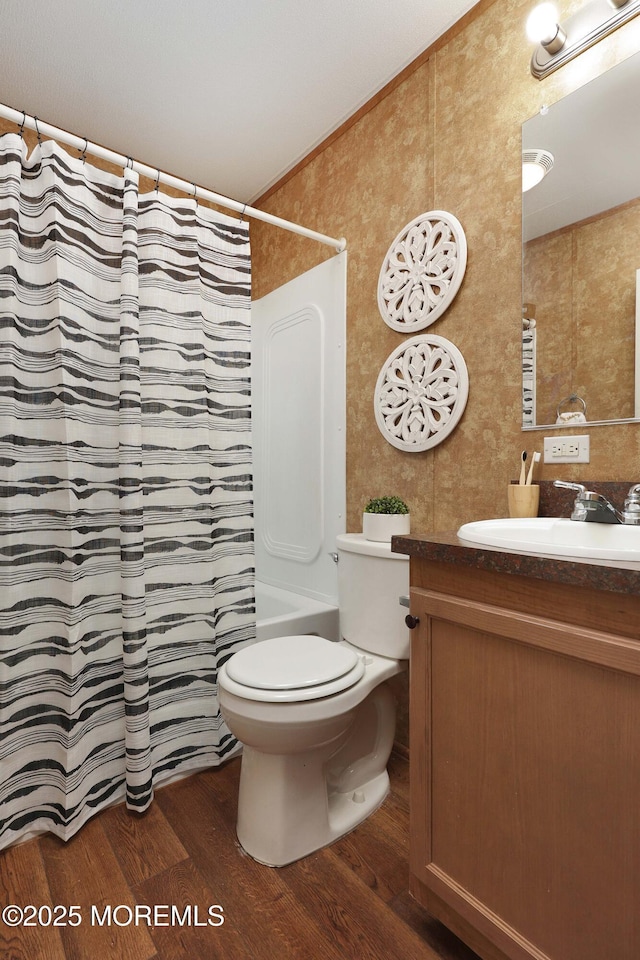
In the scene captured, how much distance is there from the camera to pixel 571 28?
4.55ft

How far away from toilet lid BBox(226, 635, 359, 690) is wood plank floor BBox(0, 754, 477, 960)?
49 cm

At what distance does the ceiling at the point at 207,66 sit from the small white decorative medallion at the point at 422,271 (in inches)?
23.8

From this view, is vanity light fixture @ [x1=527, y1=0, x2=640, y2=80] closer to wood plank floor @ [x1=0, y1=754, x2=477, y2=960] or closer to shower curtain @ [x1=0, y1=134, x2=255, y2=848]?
shower curtain @ [x1=0, y1=134, x2=255, y2=848]

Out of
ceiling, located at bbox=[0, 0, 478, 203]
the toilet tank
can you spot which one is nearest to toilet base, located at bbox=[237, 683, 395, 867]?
the toilet tank

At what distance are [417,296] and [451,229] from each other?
23 cm

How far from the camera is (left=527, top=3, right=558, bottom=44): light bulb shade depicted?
1374 mm

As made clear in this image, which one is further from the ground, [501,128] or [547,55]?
[547,55]

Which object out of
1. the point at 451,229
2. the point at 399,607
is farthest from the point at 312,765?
the point at 451,229

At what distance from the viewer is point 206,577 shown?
5.85 feet

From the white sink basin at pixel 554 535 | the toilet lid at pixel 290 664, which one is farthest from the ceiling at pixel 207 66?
the toilet lid at pixel 290 664

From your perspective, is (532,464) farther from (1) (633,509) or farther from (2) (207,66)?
(2) (207,66)

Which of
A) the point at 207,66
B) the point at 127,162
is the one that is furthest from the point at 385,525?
the point at 207,66

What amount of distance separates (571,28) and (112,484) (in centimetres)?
182

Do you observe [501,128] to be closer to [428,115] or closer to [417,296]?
[428,115]
